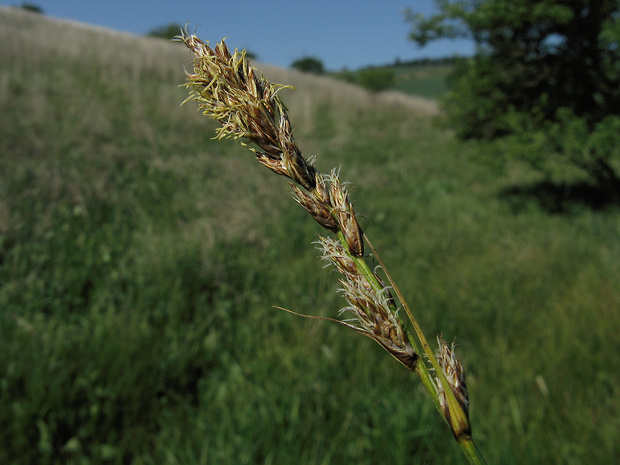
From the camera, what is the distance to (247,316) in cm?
377

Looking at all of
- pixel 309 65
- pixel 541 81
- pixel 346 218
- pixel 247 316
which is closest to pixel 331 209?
pixel 346 218

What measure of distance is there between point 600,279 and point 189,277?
159 inches

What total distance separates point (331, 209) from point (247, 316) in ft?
11.1

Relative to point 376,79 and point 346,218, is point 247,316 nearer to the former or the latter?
point 346,218

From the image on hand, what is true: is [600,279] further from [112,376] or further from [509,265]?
[112,376]

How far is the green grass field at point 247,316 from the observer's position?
2.42m

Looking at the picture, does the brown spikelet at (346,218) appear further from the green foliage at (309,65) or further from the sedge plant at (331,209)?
the green foliage at (309,65)

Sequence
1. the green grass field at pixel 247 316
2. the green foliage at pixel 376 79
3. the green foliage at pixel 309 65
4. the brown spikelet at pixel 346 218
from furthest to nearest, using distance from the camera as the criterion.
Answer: the green foliage at pixel 376 79 → the green foliage at pixel 309 65 → the green grass field at pixel 247 316 → the brown spikelet at pixel 346 218

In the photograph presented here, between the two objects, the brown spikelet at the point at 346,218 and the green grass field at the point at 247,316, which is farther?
the green grass field at the point at 247,316

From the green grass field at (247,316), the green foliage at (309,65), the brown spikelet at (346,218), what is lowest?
the green grass field at (247,316)

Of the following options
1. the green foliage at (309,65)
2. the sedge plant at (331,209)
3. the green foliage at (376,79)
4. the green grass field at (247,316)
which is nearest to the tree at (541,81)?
the green grass field at (247,316)

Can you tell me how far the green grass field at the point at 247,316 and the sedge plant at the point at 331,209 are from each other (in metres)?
0.10

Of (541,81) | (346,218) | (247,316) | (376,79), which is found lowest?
(247,316)

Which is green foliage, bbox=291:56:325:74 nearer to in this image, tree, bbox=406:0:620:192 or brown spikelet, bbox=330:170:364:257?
tree, bbox=406:0:620:192
